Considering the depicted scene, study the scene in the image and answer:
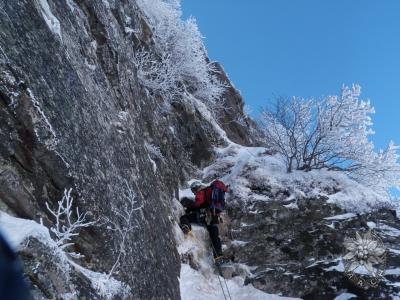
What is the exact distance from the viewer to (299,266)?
9.51 metres

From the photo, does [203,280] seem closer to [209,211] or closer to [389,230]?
[209,211]

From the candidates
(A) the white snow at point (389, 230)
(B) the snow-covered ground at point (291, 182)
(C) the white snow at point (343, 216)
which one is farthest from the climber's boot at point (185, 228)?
(A) the white snow at point (389, 230)

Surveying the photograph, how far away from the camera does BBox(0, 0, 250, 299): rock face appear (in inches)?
173

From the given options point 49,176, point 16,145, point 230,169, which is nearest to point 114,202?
point 49,176

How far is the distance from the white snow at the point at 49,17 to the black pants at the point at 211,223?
201 inches

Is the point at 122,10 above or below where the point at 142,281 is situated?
above

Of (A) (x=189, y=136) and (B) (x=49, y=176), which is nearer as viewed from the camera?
(B) (x=49, y=176)

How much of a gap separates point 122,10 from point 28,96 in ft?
29.2

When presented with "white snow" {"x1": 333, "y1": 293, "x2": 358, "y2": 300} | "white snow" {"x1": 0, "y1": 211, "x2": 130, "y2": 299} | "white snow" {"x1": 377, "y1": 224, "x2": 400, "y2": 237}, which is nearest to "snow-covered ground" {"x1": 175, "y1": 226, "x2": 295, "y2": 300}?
"white snow" {"x1": 333, "y1": 293, "x2": 358, "y2": 300}

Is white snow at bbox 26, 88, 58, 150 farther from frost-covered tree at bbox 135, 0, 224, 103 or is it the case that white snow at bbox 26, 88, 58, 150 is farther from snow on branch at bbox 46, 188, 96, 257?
frost-covered tree at bbox 135, 0, 224, 103

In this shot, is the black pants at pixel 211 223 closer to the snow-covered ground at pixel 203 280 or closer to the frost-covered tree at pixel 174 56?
the snow-covered ground at pixel 203 280

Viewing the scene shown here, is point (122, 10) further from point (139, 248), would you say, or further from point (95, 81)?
point (139, 248)

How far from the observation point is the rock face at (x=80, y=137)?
4.39m

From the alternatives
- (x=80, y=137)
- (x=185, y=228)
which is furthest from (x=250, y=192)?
(x=80, y=137)
